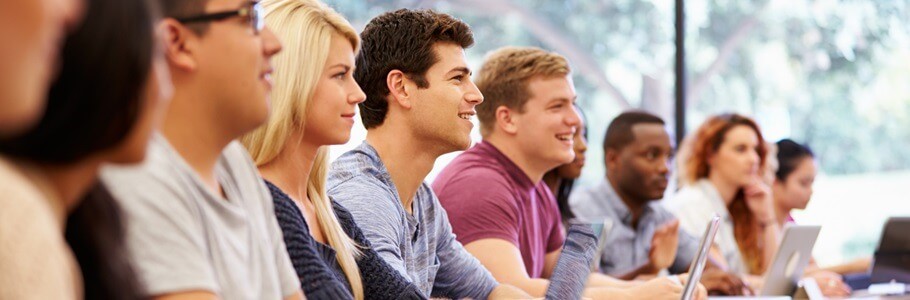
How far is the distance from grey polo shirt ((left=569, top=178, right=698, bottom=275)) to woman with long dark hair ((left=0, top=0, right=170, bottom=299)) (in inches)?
129

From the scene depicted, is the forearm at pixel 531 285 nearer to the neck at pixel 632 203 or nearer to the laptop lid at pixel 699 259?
the laptop lid at pixel 699 259

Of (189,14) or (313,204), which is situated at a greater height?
(189,14)

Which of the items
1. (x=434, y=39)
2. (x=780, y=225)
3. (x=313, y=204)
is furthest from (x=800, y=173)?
(x=313, y=204)

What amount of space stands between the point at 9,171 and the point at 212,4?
60 centimetres

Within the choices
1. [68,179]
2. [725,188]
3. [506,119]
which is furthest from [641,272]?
[68,179]

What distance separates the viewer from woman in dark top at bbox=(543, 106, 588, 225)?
4141 mm

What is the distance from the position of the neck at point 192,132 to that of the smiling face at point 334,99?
2.16ft

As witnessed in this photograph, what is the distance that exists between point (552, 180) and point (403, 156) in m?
1.48

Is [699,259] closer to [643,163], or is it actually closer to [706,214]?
[643,163]

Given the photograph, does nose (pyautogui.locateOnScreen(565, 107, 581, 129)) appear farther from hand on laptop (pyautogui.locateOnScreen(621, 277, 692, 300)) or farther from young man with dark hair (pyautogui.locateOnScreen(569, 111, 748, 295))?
hand on laptop (pyautogui.locateOnScreen(621, 277, 692, 300))

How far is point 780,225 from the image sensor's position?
5.27 metres

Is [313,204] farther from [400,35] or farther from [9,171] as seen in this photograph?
[9,171]

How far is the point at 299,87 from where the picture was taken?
2125mm

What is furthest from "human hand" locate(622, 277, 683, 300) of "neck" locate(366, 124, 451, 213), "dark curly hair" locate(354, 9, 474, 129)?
"dark curly hair" locate(354, 9, 474, 129)
